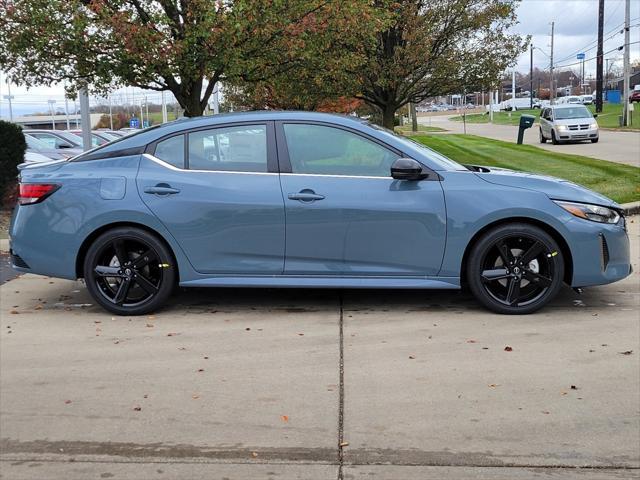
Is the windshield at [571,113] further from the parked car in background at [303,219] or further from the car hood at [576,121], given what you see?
the parked car in background at [303,219]

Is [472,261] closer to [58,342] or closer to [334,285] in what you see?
[334,285]

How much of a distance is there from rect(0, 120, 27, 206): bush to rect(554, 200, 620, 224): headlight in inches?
350

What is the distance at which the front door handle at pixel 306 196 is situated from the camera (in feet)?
18.4

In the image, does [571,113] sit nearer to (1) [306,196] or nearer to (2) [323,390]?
(1) [306,196]

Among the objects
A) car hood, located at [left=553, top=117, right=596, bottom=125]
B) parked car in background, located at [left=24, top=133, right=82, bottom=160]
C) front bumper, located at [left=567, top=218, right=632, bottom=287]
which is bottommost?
A: front bumper, located at [left=567, top=218, right=632, bottom=287]

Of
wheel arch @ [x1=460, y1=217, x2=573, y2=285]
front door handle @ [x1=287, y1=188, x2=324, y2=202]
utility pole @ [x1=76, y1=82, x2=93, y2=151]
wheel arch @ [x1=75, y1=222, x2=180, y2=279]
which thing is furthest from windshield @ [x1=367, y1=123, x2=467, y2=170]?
utility pole @ [x1=76, y1=82, x2=93, y2=151]

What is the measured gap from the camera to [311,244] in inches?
223

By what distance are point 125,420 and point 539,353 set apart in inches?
105

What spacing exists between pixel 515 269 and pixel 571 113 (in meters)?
26.8

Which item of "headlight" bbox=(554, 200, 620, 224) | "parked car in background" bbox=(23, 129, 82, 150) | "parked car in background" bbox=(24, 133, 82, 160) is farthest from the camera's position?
"parked car in background" bbox=(23, 129, 82, 150)

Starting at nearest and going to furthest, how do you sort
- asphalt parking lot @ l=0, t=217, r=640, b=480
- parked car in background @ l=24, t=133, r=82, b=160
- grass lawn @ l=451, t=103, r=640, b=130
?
asphalt parking lot @ l=0, t=217, r=640, b=480
parked car in background @ l=24, t=133, r=82, b=160
grass lawn @ l=451, t=103, r=640, b=130

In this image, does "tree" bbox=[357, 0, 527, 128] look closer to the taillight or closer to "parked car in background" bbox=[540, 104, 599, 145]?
"parked car in background" bbox=[540, 104, 599, 145]

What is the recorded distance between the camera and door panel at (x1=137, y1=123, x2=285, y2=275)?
5.64 meters

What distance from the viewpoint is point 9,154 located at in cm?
1150
